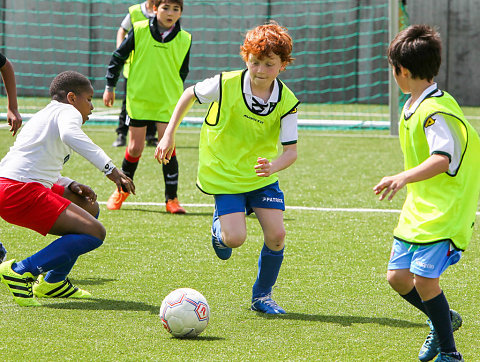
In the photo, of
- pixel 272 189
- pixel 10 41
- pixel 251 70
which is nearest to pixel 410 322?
pixel 272 189

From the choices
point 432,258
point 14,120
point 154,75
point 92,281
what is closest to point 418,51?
point 432,258

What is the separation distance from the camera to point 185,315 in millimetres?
3621

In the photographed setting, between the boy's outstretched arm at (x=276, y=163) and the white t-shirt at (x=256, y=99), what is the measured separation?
73 millimetres

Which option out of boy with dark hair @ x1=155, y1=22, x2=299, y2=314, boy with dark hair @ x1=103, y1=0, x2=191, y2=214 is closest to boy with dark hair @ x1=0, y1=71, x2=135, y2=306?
boy with dark hair @ x1=155, y1=22, x2=299, y2=314

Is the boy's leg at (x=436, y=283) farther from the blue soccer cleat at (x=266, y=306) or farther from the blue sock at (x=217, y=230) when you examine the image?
the blue sock at (x=217, y=230)

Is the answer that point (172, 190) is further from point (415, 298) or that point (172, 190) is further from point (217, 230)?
point (415, 298)

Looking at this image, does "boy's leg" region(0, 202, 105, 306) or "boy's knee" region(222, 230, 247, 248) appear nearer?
"boy's leg" region(0, 202, 105, 306)

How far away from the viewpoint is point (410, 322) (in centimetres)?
397

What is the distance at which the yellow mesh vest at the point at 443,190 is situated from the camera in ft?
10.5

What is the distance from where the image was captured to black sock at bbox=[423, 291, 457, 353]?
328cm

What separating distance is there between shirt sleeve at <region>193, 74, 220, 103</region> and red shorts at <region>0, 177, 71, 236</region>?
2.97ft

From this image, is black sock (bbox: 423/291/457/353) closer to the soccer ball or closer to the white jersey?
the soccer ball

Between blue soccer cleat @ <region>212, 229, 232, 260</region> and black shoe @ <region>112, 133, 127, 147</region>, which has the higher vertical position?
blue soccer cleat @ <region>212, 229, 232, 260</region>

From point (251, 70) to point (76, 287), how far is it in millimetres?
1482
